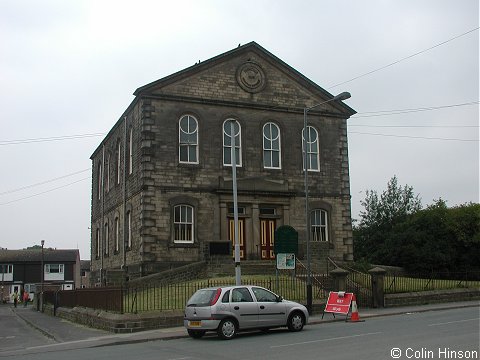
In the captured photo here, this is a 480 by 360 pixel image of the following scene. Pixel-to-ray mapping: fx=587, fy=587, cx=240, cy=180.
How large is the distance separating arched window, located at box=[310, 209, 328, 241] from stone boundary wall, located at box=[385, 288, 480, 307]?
7.79 m

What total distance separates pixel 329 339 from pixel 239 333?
3.77 m

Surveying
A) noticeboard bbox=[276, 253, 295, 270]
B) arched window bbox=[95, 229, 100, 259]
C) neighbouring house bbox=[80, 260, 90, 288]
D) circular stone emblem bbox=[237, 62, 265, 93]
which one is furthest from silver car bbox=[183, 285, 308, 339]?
neighbouring house bbox=[80, 260, 90, 288]

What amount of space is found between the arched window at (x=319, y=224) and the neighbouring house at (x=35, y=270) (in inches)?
2091

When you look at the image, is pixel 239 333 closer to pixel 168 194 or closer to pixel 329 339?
pixel 329 339

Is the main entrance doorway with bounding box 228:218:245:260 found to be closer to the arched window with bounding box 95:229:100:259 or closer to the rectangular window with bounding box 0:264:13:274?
the arched window with bounding box 95:229:100:259

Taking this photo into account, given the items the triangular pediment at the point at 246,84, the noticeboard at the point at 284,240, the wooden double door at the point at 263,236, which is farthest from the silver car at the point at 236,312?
the triangular pediment at the point at 246,84

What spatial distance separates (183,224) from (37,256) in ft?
198

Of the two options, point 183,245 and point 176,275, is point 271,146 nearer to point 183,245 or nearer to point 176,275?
point 183,245

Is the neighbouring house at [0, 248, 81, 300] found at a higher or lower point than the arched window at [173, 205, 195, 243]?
lower

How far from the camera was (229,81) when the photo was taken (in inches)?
1291

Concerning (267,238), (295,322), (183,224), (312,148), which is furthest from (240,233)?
(295,322)

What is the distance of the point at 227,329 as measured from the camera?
645 inches

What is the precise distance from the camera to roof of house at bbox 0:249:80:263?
81.6 meters

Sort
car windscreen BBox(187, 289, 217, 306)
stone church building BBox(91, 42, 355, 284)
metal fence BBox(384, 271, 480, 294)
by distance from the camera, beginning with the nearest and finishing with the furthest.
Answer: car windscreen BBox(187, 289, 217, 306), metal fence BBox(384, 271, 480, 294), stone church building BBox(91, 42, 355, 284)
